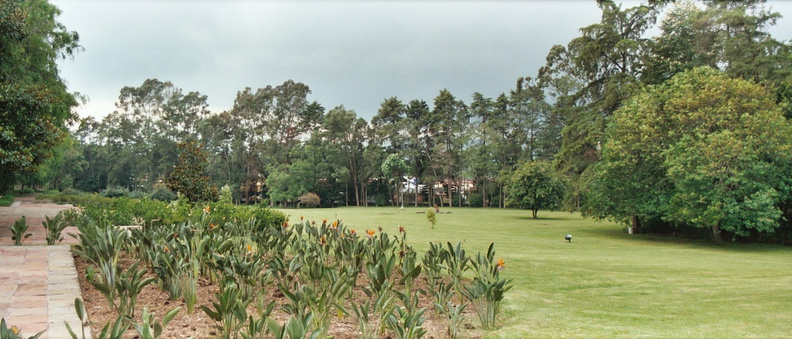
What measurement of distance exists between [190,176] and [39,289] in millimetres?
8690

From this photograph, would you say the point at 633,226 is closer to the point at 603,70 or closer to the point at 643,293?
the point at 603,70

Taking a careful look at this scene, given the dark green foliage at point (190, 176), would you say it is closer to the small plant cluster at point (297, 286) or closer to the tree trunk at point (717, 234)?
the small plant cluster at point (297, 286)

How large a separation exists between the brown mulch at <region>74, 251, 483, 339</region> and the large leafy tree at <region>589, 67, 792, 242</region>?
1055 cm

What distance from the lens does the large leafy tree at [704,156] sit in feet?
38.0

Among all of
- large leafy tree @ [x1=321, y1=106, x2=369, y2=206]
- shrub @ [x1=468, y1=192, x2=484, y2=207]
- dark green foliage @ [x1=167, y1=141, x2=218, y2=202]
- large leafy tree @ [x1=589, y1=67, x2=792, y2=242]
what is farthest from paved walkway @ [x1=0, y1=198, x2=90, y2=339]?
shrub @ [x1=468, y1=192, x2=484, y2=207]

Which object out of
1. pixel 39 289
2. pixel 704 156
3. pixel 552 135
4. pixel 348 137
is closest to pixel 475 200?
pixel 552 135

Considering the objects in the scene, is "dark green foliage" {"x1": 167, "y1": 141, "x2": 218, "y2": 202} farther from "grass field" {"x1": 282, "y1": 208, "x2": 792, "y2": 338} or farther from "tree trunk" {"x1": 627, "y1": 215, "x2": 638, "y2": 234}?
"tree trunk" {"x1": 627, "y1": 215, "x2": 638, "y2": 234}

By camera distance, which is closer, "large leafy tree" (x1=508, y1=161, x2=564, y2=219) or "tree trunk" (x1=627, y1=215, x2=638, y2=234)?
"tree trunk" (x1=627, y1=215, x2=638, y2=234)

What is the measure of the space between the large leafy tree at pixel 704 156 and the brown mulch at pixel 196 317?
1055 cm

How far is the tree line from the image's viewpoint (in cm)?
1232

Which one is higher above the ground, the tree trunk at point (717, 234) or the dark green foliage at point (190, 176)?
the dark green foliage at point (190, 176)

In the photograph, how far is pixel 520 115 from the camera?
4031cm

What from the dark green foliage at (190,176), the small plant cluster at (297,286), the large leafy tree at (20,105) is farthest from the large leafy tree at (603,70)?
the large leafy tree at (20,105)

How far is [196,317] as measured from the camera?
3543mm
